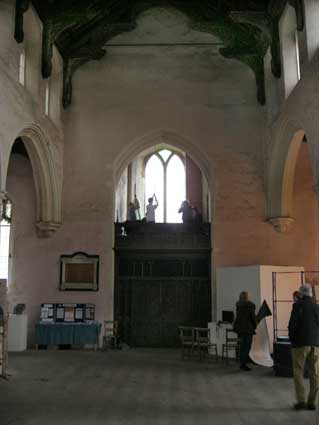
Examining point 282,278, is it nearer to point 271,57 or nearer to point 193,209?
point 193,209

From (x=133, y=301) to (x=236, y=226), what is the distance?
3.60 metres

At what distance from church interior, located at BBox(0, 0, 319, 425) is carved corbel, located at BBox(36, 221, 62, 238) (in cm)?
6

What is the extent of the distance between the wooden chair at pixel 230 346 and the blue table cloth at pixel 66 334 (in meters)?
3.39

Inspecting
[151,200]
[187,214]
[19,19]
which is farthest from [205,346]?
[19,19]

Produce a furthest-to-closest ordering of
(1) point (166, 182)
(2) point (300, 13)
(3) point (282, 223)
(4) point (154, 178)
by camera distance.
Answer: (4) point (154, 178), (1) point (166, 182), (3) point (282, 223), (2) point (300, 13)

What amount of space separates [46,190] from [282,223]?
6.48 m

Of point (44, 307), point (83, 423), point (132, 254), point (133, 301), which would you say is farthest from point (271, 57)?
point (83, 423)

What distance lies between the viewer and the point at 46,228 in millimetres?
13898

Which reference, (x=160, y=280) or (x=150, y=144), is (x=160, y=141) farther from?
(x=160, y=280)

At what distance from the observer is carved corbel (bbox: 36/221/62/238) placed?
13828 millimetres

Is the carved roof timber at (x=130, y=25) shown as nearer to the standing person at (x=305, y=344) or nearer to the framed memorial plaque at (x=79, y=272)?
the framed memorial plaque at (x=79, y=272)

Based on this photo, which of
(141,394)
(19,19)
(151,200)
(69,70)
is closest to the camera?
(141,394)

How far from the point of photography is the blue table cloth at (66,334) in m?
12.8

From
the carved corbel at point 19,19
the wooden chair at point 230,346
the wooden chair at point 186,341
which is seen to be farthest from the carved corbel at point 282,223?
the carved corbel at point 19,19
